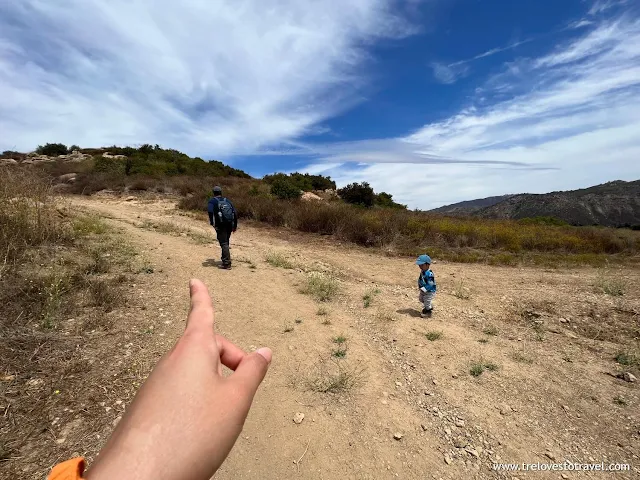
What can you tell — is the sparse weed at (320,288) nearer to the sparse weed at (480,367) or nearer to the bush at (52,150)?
the sparse weed at (480,367)

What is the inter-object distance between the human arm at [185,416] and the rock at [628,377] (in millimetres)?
4771

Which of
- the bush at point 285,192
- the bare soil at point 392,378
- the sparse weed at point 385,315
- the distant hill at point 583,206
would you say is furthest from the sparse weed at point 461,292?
the distant hill at point 583,206

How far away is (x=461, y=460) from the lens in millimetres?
2613

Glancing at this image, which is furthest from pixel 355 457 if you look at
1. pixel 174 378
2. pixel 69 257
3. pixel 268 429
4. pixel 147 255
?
pixel 147 255

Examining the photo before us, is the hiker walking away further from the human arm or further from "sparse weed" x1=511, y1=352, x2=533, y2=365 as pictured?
the human arm

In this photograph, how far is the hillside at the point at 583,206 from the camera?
35.1 meters

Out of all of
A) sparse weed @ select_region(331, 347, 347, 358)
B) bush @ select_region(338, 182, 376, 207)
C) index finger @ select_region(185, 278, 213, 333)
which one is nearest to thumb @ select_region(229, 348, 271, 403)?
index finger @ select_region(185, 278, 213, 333)

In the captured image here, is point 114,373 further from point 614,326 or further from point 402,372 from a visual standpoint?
point 614,326

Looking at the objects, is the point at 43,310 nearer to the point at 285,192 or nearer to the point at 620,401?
the point at 620,401

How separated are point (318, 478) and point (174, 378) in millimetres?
2152

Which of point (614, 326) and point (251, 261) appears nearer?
point (614, 326)

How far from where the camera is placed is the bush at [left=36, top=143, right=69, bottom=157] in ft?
114

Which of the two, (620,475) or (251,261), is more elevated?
(251,261)

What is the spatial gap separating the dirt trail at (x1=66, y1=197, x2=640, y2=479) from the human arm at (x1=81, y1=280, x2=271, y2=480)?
205 cm
